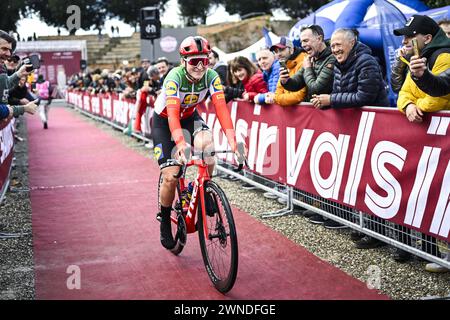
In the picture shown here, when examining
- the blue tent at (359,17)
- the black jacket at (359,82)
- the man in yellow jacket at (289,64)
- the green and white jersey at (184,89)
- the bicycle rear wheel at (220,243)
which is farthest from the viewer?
the blue tent at (359,17)

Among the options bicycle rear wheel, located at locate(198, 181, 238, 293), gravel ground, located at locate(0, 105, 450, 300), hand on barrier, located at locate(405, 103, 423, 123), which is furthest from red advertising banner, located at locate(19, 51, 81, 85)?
hand on barrier, located at locate(405, 103, 423, 123)

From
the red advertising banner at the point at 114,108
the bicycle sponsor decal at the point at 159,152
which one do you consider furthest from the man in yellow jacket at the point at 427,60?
the red advertising banner at the point at 114,108

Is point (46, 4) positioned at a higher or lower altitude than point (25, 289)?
higher

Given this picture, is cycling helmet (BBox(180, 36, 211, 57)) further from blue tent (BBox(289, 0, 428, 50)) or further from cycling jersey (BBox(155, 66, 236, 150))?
blue tent (BBox(289, 0, 428, 50))

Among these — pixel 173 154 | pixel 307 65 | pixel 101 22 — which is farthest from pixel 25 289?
pixel 101 22

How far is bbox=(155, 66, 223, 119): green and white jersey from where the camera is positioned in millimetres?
4805

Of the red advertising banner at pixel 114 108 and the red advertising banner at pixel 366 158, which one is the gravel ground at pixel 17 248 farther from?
the red advertising banner at pixel 114 108

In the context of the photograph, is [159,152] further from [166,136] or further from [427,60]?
[427,60]

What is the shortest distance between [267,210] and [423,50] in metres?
3.23

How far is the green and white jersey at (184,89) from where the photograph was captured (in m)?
4.80

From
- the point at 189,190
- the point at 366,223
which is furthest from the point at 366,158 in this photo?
the point at 189,190

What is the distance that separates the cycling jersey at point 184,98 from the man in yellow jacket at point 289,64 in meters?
1.86

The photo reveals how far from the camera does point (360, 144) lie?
5.49 m

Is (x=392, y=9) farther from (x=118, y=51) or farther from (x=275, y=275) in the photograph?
(x=118, y=51)
